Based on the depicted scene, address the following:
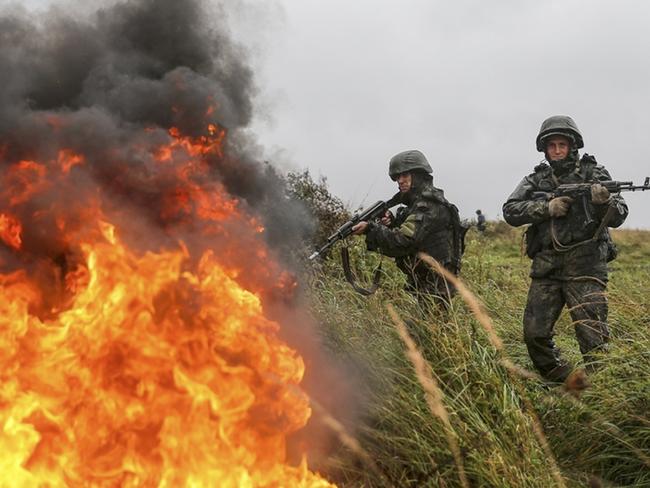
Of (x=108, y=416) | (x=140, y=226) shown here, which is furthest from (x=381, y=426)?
(x=140, y=226)

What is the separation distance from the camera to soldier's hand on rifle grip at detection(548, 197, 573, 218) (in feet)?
15.3

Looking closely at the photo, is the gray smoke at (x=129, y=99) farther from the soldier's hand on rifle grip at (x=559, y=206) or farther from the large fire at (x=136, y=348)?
the soldier's hand on rifle grip at (x=559, y=206)

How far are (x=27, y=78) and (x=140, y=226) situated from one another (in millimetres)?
1102

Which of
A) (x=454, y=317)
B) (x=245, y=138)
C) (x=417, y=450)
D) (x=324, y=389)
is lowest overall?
(x=417, y=450)

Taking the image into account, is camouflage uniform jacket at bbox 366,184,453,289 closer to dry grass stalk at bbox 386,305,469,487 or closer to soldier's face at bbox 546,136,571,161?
soldier's face at bbox 546,136,571,161

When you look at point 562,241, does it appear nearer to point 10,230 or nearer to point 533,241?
point 533,241

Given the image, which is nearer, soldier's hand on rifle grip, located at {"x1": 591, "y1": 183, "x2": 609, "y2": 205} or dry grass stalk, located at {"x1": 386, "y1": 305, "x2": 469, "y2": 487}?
dry grass stalk, located at {"x1": 386, "y1": 305, "x2": 469, "y2": 487}

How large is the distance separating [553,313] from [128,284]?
3.06m

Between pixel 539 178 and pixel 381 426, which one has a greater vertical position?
pixel 539 178

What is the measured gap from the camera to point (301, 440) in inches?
132

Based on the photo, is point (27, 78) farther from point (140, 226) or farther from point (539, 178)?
point (539, 178)

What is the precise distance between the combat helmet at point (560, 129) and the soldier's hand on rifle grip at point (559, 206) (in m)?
0.53

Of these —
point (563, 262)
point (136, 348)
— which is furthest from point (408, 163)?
point (136, 348)

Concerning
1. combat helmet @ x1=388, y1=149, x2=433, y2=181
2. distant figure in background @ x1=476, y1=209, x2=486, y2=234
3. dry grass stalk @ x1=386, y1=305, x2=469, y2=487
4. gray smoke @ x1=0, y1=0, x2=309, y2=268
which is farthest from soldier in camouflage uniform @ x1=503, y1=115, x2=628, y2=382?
distant figure in background @ x1=476, y1=209, x2=486, y2=234
